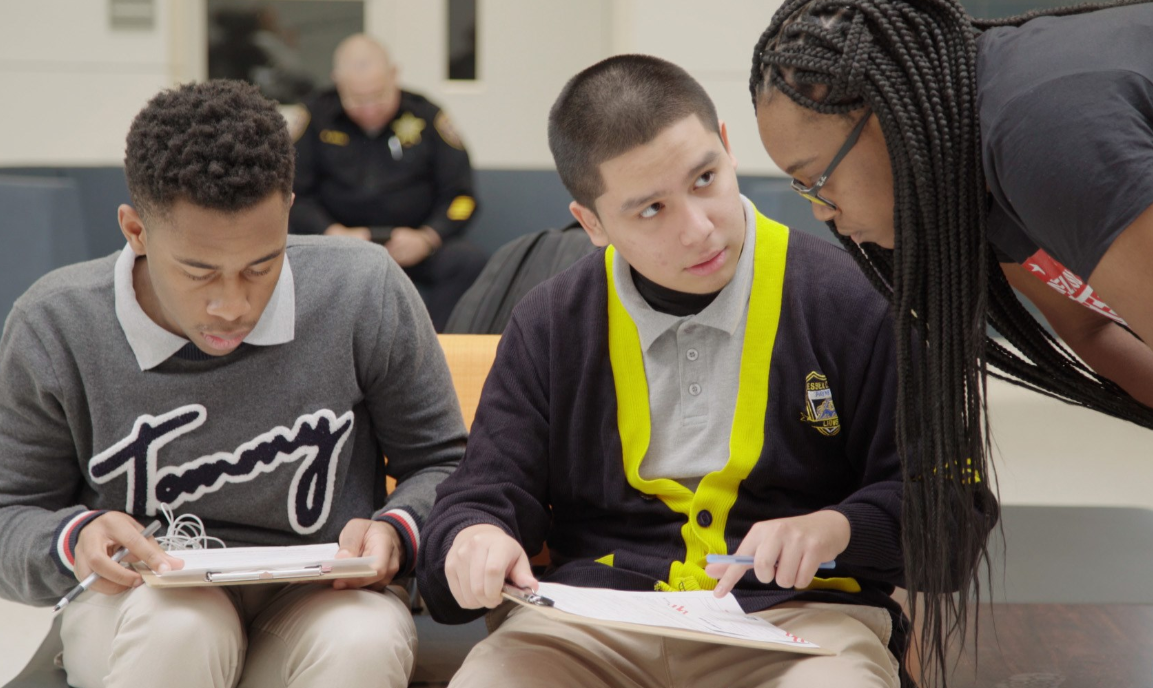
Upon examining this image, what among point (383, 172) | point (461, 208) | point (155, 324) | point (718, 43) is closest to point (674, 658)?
point (155, 324)

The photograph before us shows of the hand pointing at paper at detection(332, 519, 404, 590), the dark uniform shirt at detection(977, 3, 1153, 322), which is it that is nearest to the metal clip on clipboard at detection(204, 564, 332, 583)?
the hand pointing at paper at detection(332, 519, 404, 590)

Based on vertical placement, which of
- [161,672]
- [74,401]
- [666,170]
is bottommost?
[161,672]

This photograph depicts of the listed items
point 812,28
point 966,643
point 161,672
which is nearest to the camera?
point 812,28

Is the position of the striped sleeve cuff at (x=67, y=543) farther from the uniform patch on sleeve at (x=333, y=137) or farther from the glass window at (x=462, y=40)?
the glass window at (x=462, y=40)

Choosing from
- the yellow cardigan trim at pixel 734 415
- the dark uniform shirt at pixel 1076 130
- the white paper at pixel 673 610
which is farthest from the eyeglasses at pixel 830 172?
the white paper at pixel 673 610

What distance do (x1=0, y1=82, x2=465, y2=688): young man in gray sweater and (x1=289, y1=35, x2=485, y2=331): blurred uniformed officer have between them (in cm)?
251

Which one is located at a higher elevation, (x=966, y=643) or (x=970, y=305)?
(x=970, y=305)

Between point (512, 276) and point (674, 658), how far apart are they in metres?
1.35

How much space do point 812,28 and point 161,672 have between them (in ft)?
3.40

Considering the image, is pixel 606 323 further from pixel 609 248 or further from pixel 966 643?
pixel 966 643

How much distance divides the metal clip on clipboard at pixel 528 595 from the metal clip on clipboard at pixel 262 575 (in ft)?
0.70

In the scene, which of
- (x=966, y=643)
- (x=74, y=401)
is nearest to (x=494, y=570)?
(x=74, y=401)

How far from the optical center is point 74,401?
59.5 inches

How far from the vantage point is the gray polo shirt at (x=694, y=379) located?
1.46 meters
